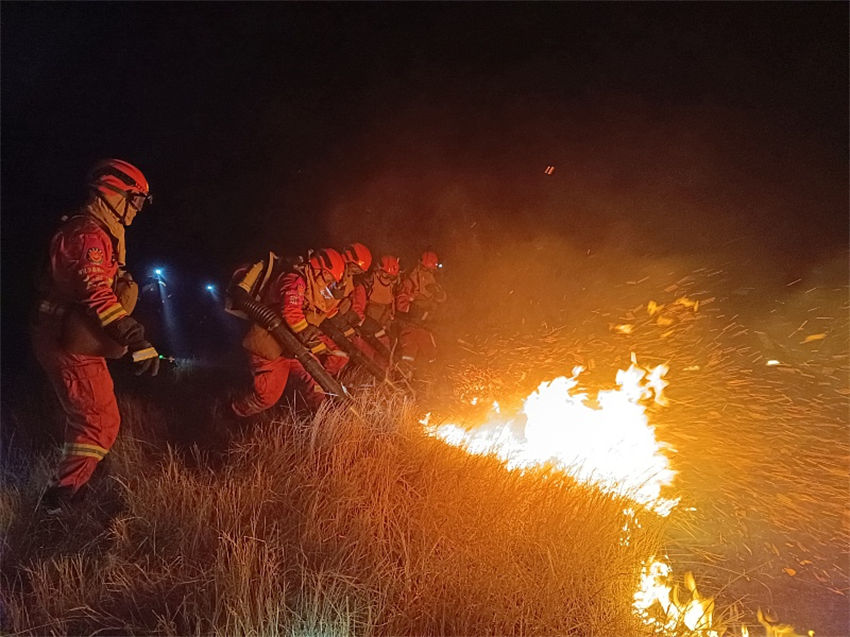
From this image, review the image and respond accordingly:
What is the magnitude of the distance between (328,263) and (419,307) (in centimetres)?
279

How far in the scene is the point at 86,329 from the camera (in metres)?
3.90

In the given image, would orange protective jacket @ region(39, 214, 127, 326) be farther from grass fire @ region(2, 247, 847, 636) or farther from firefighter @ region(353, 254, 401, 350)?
firefighter @ region(353, 254, 401, 350)

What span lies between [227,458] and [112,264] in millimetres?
1669

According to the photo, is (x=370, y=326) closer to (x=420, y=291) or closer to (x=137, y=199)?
(x=420, y=291)

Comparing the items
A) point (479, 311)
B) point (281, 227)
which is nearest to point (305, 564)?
point (479, 311)

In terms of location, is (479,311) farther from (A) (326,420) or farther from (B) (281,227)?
(B) (281,227)

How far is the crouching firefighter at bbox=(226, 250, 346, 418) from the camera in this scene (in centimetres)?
574

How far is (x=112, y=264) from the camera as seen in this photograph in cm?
400

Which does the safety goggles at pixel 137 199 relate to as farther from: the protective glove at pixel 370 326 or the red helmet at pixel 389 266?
the red helmet at pixel 389 266

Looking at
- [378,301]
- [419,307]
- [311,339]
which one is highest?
[419,307]

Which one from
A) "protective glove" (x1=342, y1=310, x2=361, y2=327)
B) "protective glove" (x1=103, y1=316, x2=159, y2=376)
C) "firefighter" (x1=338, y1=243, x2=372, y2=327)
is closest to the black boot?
"protective glove" (x1=103, y1=316, x2=159, y2=376)

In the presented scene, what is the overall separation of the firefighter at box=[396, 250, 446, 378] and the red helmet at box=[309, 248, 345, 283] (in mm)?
2154

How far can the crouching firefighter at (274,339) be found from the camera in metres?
5.74

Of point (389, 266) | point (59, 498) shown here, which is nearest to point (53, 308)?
point (59, 498)
